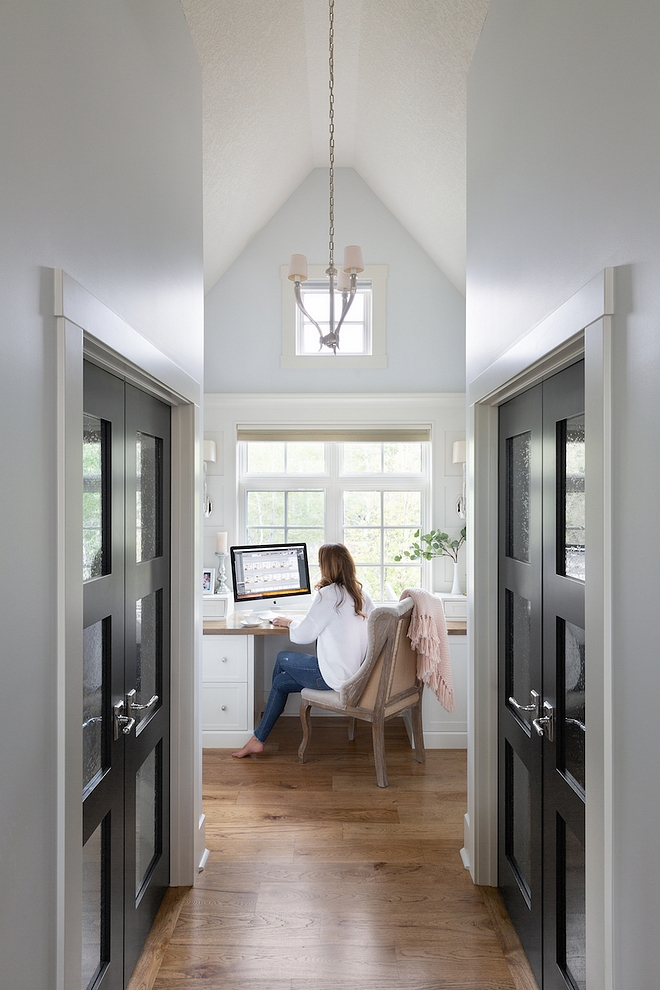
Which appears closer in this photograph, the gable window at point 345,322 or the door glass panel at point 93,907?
the door glass panel at point 93,907

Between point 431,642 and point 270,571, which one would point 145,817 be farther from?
point 270,571

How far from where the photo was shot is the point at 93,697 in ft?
5.29

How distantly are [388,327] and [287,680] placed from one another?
8.02 ft

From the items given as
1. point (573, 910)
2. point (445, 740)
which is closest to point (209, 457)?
point (445, 740)

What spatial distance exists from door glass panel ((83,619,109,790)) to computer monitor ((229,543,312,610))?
2409mm

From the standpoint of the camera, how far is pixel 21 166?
1035mm

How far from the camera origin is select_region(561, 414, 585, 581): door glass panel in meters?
1.55

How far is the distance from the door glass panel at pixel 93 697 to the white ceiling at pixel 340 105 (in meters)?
2.11

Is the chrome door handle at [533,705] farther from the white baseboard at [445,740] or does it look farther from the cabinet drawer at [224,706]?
the cabinet drawer at [224,706]

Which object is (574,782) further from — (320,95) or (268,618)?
(320,95)

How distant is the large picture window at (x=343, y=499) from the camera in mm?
4480

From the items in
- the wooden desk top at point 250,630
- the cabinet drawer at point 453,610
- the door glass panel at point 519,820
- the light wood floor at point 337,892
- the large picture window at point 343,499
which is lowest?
the light wood floor at point 337,892

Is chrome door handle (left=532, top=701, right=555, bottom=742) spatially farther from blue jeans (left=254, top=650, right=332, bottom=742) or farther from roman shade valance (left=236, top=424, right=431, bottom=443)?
roman shade valance (left=236, top=424, right=431, bottom=443)

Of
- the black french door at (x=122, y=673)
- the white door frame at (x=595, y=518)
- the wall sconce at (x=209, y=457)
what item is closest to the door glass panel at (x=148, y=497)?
the black french door at (x=122, y=673)
